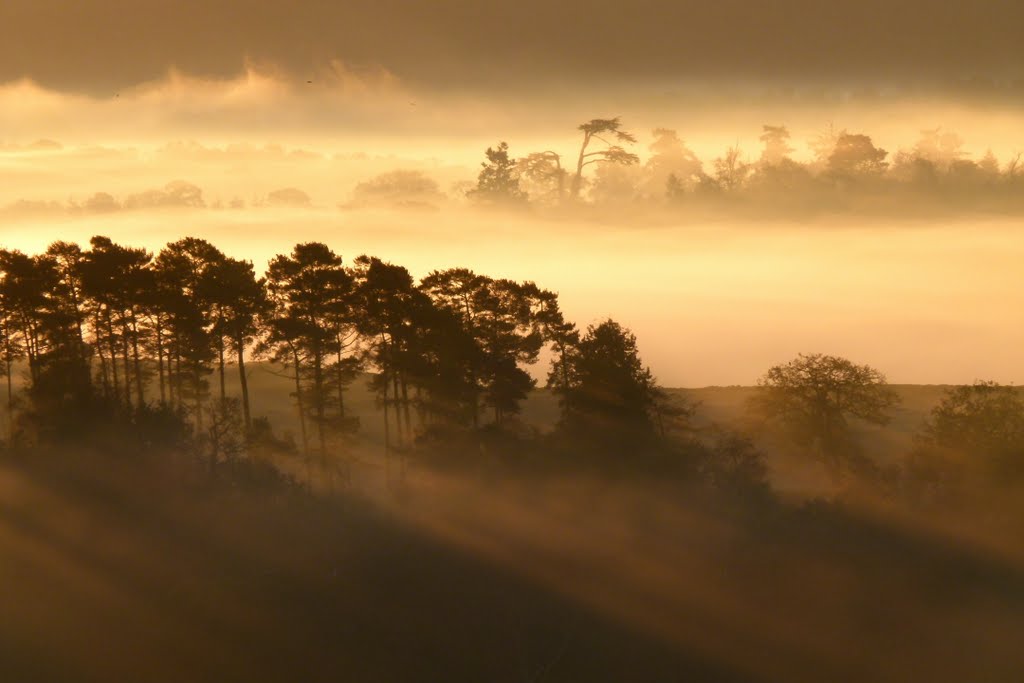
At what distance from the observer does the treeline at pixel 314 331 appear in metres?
58.5

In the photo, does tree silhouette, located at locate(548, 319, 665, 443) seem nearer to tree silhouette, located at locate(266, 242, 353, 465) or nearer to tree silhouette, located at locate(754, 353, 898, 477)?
tree silhouette, located at locate(754, 353, 898, 477)

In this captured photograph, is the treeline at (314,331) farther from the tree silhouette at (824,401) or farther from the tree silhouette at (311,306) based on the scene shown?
the tree silhouette at (824,401)

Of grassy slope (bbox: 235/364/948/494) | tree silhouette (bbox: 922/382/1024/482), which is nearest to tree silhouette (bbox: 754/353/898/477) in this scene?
grassy slope (bbox: 235/364/948/494)

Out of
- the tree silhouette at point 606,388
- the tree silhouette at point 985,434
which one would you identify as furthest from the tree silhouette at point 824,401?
the tree silhouette at point 606,388

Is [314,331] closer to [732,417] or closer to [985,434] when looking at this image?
[985,434]

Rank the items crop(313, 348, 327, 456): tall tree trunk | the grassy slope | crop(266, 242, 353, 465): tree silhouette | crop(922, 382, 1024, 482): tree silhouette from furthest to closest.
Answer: the grassy slope → crop(313, 348, 327, 456): tall tree trunk → crop(266, 242, 353, 465): tree silhouette → crop(922, 382, 1024, 482): tree silhouette

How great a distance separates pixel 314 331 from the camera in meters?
58.7

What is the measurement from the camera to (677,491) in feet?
190

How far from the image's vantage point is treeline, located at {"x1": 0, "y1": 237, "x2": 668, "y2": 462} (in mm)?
58469

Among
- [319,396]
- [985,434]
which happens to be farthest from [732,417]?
[319,396]

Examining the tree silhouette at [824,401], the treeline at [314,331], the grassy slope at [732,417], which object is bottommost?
the grassy slope at [732,417]

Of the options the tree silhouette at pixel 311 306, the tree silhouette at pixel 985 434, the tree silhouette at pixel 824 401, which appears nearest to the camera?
the tree silhouette at pixel 985 434

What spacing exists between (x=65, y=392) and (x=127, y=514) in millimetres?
10607

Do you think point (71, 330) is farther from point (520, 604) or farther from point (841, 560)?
point (841, 560)
